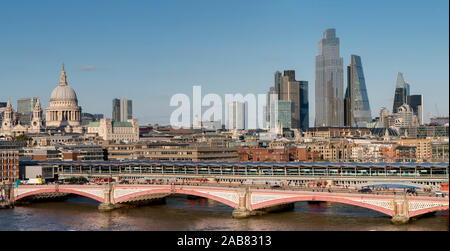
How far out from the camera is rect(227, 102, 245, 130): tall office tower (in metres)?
188

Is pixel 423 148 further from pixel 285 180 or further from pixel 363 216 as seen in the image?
pixel 363 216

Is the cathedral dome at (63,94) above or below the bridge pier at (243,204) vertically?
above

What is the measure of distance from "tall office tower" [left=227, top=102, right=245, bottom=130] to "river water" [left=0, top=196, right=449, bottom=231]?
138 m

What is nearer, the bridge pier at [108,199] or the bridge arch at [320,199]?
the bridge arch at [320,199]

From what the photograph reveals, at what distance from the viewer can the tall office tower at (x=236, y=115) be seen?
617 feet

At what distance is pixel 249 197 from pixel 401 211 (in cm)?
929

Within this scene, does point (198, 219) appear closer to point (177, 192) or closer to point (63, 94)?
point (177, 192)

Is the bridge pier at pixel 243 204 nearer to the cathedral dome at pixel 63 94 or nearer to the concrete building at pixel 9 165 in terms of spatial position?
the concrete building at pixel 9 165

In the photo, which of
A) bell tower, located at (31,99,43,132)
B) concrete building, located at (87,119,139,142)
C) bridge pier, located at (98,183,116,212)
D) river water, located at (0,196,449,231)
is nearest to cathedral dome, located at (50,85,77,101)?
bell tower, located at (31,99,43,132)

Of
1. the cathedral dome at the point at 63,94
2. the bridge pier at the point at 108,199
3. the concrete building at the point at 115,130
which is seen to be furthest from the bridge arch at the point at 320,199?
the cathedral dome at the point at 63,94

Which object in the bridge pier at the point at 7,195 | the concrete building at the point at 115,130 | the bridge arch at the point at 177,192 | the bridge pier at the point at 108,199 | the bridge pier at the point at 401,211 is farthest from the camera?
the concrete building at the point at 115,130

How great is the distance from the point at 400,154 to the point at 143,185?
241ft

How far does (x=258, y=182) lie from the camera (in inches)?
2227

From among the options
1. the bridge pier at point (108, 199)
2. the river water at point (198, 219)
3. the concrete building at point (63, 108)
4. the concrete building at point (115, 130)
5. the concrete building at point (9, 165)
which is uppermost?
the concrete building at point (63, 108)
